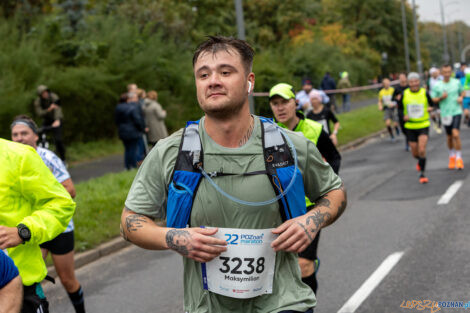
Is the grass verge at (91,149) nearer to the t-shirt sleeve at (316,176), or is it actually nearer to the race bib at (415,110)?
the race bib at (415,110)

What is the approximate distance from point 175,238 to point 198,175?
276mm

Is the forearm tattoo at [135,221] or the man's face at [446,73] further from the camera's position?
the man's face at [446,73]

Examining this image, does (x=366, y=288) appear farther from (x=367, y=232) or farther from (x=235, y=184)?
(x=235, y=184)

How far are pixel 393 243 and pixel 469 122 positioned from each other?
1500 centimetres

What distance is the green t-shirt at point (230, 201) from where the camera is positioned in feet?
9.20

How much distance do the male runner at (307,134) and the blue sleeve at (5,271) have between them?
9.30 ft

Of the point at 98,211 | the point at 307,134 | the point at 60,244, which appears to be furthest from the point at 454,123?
the point at 60,244

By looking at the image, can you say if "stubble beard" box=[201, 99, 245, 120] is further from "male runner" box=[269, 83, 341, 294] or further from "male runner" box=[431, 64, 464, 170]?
"male runner" box=[431, 64, 464, 170]

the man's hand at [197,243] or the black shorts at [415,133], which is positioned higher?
the man's hand at [197,243]

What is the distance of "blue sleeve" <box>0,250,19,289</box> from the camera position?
2.66m

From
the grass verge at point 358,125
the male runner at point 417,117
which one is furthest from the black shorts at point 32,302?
the grass verge at point 358,125

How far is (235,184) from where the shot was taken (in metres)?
2.79

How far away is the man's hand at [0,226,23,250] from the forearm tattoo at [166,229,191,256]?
856mm

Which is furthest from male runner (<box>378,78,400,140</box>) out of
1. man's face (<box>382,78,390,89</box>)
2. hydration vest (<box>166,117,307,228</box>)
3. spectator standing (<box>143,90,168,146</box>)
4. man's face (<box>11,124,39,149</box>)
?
hydration vest (<box>166,117,307,228</box>)
